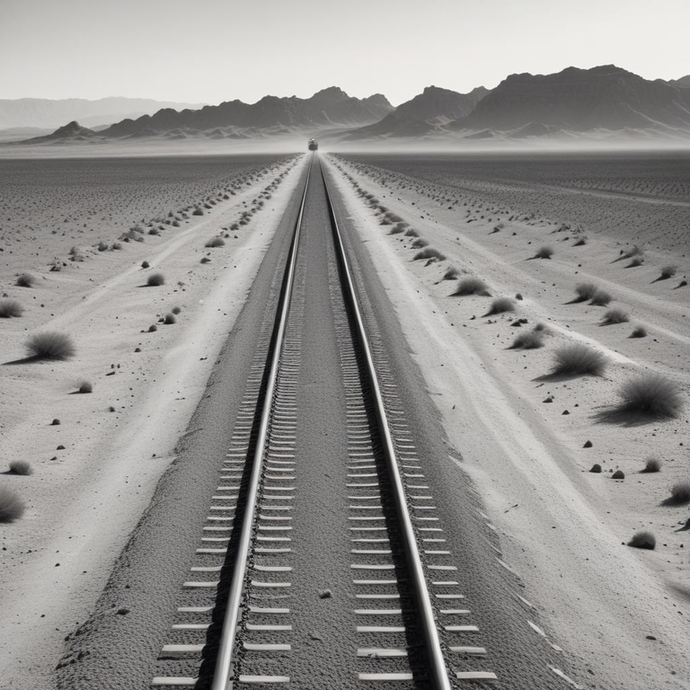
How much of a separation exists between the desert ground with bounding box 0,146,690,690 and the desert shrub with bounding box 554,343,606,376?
0.23 feet

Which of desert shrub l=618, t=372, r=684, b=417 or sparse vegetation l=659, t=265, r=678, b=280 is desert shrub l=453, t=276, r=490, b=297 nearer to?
sparse vegetation l=659, t=265, r=678, b=280

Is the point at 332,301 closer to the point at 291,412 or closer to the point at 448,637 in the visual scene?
the point at 291,412

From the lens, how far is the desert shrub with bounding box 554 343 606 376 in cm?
1428

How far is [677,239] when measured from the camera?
34.2 meters

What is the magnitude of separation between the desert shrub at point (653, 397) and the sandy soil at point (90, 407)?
677 cm

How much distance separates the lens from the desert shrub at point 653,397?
1214 centimetres

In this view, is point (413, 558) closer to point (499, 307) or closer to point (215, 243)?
point (499, 307)

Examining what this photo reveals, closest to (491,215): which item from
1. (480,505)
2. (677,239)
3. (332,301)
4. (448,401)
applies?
(677,239)

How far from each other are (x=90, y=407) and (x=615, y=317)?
12244 mm

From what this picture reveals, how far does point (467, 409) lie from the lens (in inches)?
481

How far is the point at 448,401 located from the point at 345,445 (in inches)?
115

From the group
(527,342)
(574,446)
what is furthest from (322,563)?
(527,342)

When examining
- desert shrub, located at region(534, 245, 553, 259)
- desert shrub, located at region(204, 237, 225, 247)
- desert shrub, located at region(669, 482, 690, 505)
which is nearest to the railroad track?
desert shrub, located at region(669, 482, 690, 505)

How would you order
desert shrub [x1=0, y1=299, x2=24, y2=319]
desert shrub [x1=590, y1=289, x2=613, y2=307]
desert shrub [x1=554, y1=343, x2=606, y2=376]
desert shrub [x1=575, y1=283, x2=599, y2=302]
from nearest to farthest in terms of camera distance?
desert shrub [x1=554, y1=343, x2=606, y2=376], desert shrub [x1=0, y1=299, x2=24, y2=319], desert shrub [x1=590, y1=289, x2=613, y2=307], desert shrub [x1=575, y1=283, x2=599, y2=302]
